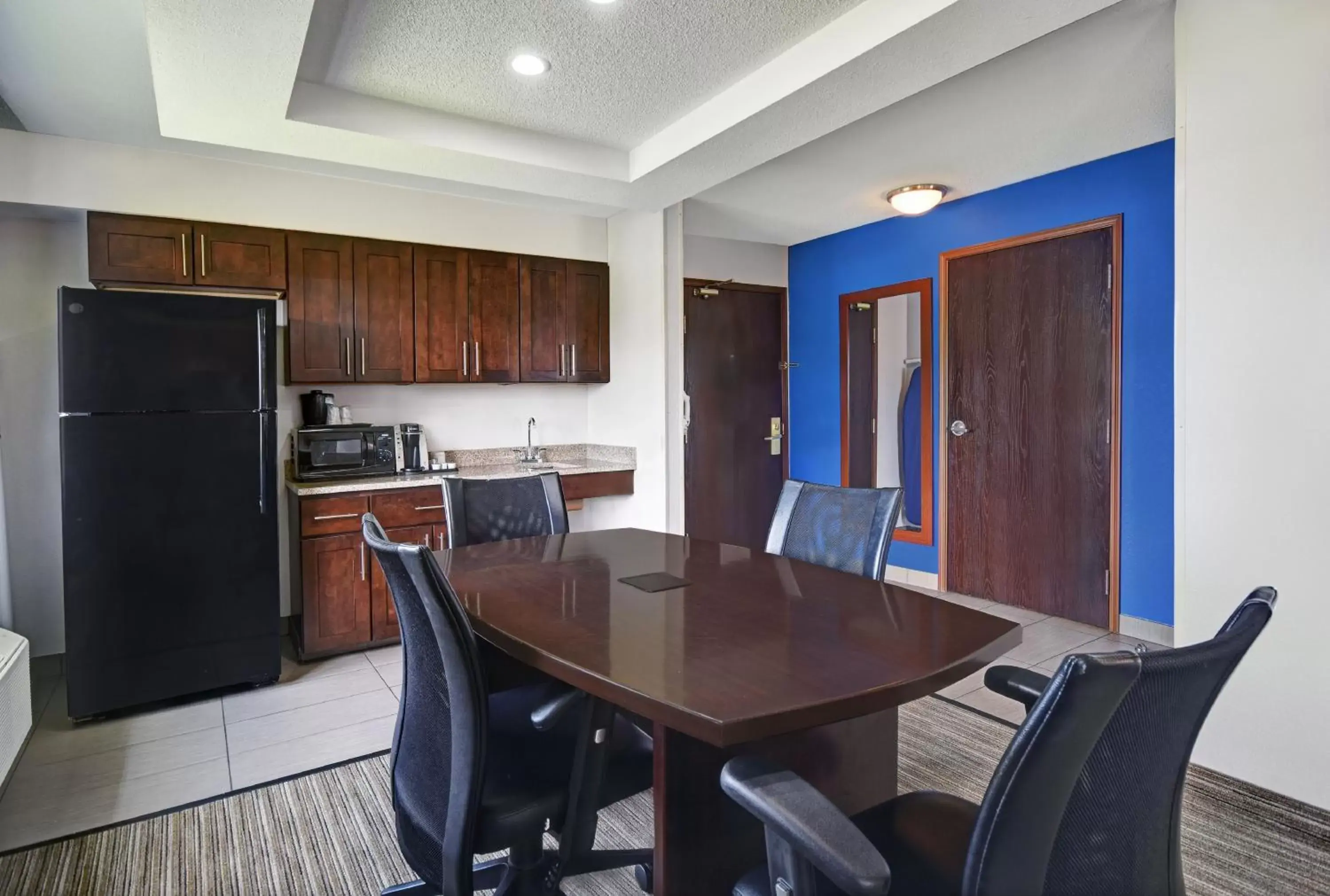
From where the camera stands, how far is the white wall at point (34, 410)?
338 cm

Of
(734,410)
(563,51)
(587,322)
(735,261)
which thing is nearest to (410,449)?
(587,322)

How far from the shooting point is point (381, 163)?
136 inches

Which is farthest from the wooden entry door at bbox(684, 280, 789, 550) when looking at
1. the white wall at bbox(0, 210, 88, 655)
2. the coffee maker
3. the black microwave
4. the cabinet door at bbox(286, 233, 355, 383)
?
the white wall at bbox(0, 210, 88, 655)

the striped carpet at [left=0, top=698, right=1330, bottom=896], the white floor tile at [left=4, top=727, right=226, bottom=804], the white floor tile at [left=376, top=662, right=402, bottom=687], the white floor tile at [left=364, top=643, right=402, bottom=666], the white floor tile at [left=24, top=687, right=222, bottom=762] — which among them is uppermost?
the white floor tile at [left=364, top=643, right=402, bottom=666]

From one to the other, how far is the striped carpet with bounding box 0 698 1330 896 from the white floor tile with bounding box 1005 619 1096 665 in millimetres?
1069

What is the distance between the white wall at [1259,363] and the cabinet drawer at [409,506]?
3.15 meters

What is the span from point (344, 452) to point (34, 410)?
140 centimetres

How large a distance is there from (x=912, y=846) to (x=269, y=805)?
204 cm

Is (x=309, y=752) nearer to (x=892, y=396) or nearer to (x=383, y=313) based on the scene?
(x=383, y=313)

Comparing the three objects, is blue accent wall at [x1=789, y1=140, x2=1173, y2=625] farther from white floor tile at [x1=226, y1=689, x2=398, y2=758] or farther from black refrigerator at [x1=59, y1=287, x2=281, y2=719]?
black refrigerator at [x1=59, y1=287, x2=281, y2=719]

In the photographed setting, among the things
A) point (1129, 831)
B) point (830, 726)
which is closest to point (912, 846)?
point (1129, 831)

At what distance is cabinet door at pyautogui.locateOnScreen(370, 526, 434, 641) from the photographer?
11.9 feet

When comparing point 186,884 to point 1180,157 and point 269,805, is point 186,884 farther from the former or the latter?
point 1180,157

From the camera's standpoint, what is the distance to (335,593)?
3.52m
